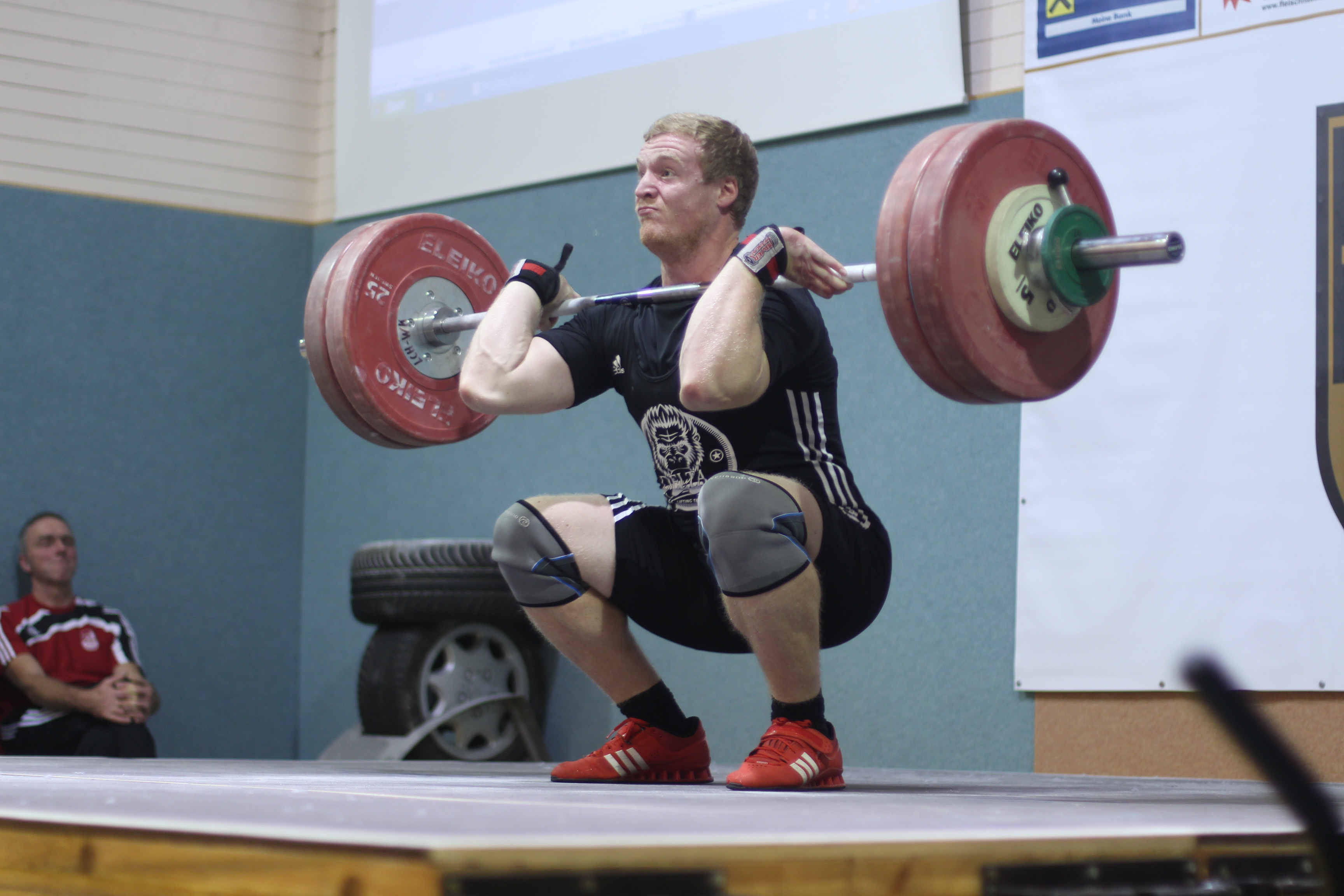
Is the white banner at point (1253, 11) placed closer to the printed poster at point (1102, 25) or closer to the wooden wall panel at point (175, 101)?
the printed poster at point (1102, 25)

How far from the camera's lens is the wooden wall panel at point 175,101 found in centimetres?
431

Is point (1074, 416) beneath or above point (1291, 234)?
beneath

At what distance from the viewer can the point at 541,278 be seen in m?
2.34

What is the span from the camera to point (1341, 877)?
820 millimetres

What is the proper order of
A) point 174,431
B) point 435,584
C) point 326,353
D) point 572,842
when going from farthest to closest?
point 174,431, point 435,584, point 326,353, point 572,842

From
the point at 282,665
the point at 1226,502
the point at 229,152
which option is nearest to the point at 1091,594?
the point at 1226,502

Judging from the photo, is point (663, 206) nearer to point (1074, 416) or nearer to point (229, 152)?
point (1074, 416)

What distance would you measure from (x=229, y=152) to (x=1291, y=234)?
339cm

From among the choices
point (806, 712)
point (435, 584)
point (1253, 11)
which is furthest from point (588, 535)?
point (1253, 11)

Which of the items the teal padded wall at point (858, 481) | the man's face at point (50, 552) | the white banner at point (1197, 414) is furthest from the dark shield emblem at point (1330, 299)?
the man's face at point (50, 552)

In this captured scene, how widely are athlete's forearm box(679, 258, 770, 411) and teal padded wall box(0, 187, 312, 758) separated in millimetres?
3036

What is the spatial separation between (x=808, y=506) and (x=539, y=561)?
0.41 meters

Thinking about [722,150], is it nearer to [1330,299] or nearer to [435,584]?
[1330,299]

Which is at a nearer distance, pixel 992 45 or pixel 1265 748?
pixel 1265 748
